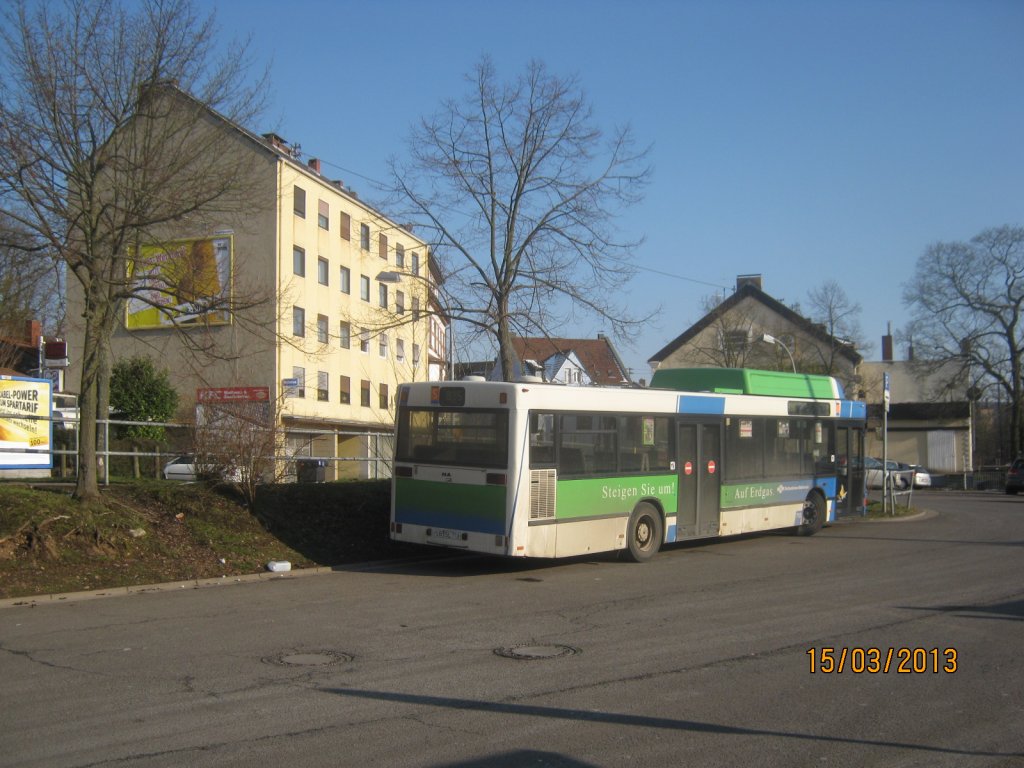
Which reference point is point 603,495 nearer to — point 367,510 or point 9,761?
point 367,510

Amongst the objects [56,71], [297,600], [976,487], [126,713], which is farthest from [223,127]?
[976,487]

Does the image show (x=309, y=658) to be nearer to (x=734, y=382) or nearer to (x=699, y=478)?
(x=699, y=478)

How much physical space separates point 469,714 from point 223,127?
32.6ft

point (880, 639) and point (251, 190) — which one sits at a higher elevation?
point (251, 190)

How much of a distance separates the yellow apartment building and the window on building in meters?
0.05

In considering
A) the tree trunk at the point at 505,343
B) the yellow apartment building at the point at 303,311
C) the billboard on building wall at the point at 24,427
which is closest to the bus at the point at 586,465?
the yellow apartment building at the point at 303,311

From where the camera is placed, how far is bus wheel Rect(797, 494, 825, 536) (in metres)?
19.8

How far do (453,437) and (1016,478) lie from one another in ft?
125

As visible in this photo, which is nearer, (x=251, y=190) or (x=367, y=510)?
(x=251, y=190)

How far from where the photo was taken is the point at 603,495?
576 inches

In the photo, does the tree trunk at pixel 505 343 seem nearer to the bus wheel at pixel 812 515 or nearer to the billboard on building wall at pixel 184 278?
the billboard on building wall at pixel 184 278

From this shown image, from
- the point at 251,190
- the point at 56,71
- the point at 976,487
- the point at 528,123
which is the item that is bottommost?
Result: the point at 976,487

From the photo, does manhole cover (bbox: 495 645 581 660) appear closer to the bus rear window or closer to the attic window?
the bus rear window

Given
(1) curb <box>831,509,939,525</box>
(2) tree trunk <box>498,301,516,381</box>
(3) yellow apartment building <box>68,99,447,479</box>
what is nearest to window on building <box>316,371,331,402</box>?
(3) yellow apartment building <box>68,99,447,479</box>
